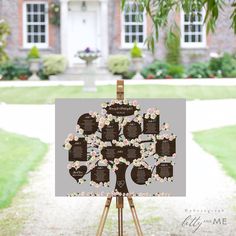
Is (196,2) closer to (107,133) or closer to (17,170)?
(107,133)

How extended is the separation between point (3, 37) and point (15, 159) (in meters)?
16.7

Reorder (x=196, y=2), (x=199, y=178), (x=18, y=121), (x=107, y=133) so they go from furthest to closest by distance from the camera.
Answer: (x=18, y=121)
(x=199, y=178)
(x=196, y=2)
(x=107, y=133)

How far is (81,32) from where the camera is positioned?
90.0 ft

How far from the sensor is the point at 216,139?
12891mm

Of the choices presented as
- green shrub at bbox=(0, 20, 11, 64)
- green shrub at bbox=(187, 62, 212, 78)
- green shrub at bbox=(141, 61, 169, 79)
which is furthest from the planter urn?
green shrub at bbox=(187, 62, 212, 78)

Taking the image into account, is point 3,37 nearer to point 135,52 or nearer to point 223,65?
point 135,52

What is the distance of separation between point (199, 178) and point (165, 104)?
3.95 metres

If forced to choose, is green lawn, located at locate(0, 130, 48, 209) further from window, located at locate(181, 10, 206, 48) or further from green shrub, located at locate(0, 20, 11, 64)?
window, located at locate(181, 10, 206, 48)

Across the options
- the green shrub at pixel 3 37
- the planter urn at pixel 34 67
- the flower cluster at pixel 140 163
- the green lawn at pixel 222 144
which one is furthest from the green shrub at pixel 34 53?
the flower cluster at pixel 140 163

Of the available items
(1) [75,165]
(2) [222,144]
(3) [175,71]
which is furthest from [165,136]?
(3) [175,71]

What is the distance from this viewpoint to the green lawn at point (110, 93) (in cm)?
1967

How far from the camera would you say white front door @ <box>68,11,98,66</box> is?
89.6 ft

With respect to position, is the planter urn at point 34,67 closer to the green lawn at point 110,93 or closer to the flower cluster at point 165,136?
the green lawn at point 110,93

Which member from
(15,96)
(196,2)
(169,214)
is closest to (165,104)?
(196,2)
